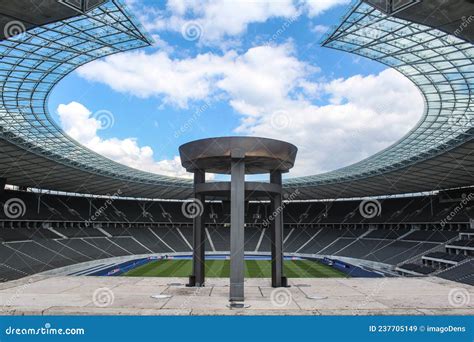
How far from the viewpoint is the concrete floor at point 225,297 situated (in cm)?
1513

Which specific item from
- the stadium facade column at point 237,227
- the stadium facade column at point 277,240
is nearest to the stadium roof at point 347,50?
the stadium facade column at point 237,227

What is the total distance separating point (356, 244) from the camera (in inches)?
2813

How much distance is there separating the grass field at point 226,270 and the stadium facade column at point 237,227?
2884 centimetres

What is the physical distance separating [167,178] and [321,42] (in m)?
42.6

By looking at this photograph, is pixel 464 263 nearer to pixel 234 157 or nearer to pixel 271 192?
pixel 271 192

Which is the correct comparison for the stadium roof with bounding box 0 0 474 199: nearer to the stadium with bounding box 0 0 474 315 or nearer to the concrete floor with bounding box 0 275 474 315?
the stadium with bounding box 0 0 474 315

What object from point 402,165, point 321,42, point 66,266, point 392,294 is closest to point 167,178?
point 66,266

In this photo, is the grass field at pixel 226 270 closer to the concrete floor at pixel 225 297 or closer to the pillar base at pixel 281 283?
the concrete floor at pixel 225 297

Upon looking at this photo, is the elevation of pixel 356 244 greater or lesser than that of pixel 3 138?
lesser

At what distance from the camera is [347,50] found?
28.7 meters

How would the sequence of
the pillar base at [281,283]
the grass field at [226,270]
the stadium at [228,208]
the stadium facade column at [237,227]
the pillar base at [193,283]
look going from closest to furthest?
the stadium at [228,208]
the stadium facade column at [237,227]
the pillar base at [193,283]
the pillar base at [281,283]
the grass field at [226,270]

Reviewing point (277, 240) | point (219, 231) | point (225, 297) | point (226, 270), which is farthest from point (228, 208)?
point (219, 231)

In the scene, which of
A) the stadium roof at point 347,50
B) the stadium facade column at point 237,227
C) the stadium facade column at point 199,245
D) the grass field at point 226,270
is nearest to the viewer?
the stadium facade column at point 237,227

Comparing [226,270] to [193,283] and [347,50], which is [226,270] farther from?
[347,50]
